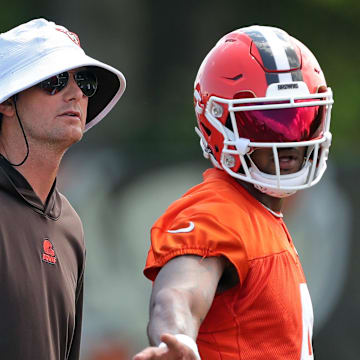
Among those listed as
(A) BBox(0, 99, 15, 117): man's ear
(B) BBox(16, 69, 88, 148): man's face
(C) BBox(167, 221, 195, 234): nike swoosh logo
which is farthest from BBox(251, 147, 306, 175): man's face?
(A) BBox(0, 99, 15, 117): man's ear

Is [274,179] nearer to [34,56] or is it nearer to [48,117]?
[48,117]

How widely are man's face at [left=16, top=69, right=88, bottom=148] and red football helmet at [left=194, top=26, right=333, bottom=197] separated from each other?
0.54m

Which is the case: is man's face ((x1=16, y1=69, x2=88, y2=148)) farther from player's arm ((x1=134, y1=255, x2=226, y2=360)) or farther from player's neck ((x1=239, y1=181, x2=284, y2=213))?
player's arm ((x1=134, y1=255, x2=226, y2=360))

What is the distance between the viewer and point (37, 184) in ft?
12.4

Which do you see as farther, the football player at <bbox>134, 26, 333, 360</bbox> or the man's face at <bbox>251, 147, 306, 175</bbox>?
the man's face at <bbox>251, 147, 306, 175</bbox>

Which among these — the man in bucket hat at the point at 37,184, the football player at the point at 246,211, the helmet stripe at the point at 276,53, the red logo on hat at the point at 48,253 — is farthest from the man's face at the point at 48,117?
the helmet stripe at the point at 276,53

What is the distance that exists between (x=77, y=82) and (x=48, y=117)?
24cm

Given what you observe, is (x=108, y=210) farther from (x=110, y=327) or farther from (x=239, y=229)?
(x=239, y=229)

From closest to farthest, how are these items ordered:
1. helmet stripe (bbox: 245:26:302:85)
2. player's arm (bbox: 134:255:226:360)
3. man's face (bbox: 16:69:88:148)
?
1. player's arm (bbox: 134:255:226:360)
2. helmet stripe (bbox: 245:26:302:85)
3. man's face (bbox: 16:69:88:148)

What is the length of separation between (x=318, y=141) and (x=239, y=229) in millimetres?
539

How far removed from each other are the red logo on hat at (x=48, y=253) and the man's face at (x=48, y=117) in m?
0.40

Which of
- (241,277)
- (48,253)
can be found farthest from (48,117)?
(241,277)

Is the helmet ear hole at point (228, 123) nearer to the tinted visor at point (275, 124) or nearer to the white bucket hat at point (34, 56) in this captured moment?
the tinted visor at point (275, 124)

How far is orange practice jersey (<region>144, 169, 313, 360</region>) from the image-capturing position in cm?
324
